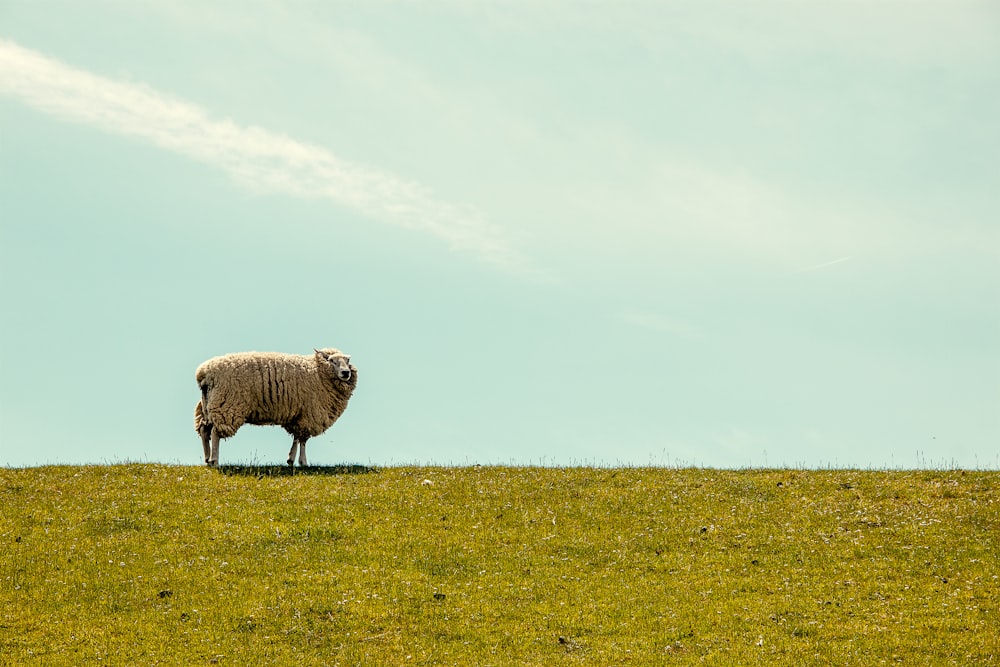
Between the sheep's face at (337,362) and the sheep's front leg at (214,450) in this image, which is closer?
the sheep's front leg at (214,450)

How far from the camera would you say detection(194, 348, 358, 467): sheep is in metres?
34.7

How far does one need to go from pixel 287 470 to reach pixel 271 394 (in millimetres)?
2705

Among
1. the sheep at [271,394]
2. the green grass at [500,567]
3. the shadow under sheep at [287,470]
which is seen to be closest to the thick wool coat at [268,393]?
the sheep at [271,394]

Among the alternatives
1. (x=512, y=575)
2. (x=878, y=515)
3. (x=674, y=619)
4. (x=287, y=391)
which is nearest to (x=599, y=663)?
(x=674, y=619)

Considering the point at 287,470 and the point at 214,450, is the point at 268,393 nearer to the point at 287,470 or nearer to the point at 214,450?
the point at 214,450

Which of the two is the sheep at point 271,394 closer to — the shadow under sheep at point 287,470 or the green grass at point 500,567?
the shadow under sheep at point 287,470

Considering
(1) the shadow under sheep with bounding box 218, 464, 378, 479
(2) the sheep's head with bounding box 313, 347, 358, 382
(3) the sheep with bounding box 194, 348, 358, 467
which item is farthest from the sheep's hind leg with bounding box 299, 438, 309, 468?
(2) the sheep's head with bounding box 313, 347, 358, 382

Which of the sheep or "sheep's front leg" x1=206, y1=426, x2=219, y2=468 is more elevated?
the sheep

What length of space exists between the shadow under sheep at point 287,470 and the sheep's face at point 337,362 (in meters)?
3.38

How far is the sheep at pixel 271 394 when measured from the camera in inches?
1364

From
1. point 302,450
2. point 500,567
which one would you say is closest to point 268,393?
point 302,450

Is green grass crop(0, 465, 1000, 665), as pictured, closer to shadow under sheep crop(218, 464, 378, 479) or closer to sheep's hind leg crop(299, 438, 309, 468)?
shadow under sheep crop(218, 464, 378, 479)

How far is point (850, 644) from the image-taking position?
21281 millimetres

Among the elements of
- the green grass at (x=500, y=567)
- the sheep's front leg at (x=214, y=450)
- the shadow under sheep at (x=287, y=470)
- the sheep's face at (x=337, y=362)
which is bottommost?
the green grass at (x=500, y=567)
